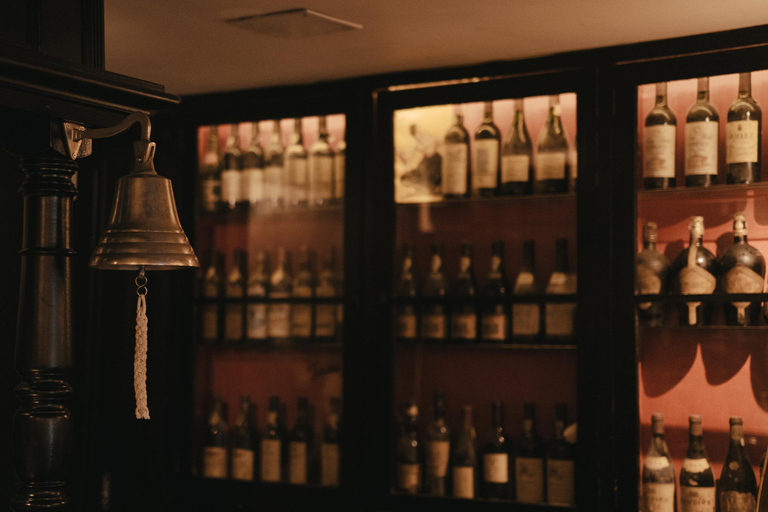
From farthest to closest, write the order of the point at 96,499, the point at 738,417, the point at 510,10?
the point at 96,499
the point at 738,417
the point at 510,10

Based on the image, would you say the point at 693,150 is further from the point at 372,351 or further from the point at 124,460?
the point at 124,460

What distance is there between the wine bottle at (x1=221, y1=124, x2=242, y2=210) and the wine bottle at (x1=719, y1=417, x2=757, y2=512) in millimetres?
1935

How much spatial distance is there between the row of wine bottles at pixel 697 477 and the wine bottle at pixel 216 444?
1.55 m

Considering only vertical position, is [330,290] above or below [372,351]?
above

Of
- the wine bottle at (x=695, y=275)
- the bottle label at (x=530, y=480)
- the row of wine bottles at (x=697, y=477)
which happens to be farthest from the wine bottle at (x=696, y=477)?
the bottle label at (x=530, y=480)

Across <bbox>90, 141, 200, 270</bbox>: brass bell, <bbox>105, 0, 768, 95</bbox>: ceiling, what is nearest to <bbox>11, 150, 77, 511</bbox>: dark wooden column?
<bbox>90, 141, 200, 270</bbox>: brass bell

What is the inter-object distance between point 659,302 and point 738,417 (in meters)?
0.41

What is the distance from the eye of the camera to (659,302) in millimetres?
2619

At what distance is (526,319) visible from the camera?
2.88 m

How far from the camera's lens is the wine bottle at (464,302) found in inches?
116

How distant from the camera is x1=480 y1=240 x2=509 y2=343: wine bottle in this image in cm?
290

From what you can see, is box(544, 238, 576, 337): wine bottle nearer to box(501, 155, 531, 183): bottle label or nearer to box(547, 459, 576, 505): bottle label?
box(501, 155, 531, 183): bottle label

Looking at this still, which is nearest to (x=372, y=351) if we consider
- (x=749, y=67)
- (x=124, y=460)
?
(x=124, y=460)

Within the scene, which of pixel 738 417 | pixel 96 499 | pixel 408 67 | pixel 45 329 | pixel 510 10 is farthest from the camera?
pixel 96 499
